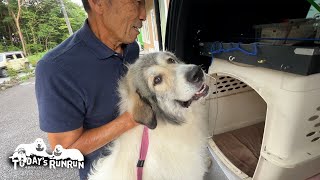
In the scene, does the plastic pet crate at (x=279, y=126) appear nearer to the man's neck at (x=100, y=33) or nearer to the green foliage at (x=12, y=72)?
the man's neck at (x=100, y=33)

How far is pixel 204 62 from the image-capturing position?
207 cm

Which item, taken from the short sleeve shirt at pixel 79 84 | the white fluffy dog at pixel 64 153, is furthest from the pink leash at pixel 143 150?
the white fluffy dog at pixel 64 153

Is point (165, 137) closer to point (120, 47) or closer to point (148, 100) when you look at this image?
point (148, 100)

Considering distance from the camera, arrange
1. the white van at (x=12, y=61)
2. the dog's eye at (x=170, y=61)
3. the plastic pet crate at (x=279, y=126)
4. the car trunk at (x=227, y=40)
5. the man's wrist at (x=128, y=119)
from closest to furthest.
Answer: the plastic pet crate at (x=279, y=126), the man's wrist at (x=128, y=119), the dog's eye at (x=170, y=61), the car trunk at (x=227, y=40), the white van at (x=12, y=61)

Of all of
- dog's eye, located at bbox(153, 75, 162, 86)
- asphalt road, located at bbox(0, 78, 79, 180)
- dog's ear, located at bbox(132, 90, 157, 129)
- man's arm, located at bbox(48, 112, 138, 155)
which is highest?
dog's eye, located at bbox(153, 75, 162, 86)

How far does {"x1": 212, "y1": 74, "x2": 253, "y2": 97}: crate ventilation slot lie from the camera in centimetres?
196

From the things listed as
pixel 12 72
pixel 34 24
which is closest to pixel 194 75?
pixel 34 24

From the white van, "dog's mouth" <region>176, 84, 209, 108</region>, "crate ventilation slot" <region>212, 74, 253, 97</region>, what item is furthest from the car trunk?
the white van

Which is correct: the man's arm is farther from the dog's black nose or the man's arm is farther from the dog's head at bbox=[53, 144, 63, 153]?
the dog's black nose

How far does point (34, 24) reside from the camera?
6.83 metres

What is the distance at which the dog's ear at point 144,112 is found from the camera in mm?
1333

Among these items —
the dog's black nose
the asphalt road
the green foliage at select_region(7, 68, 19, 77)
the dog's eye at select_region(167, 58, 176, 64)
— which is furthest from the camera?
the green foliage at select_region(7, 68, 19, 77)

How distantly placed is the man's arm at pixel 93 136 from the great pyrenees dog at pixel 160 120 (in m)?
0.07

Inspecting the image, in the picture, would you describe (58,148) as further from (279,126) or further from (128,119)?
(279,126)
